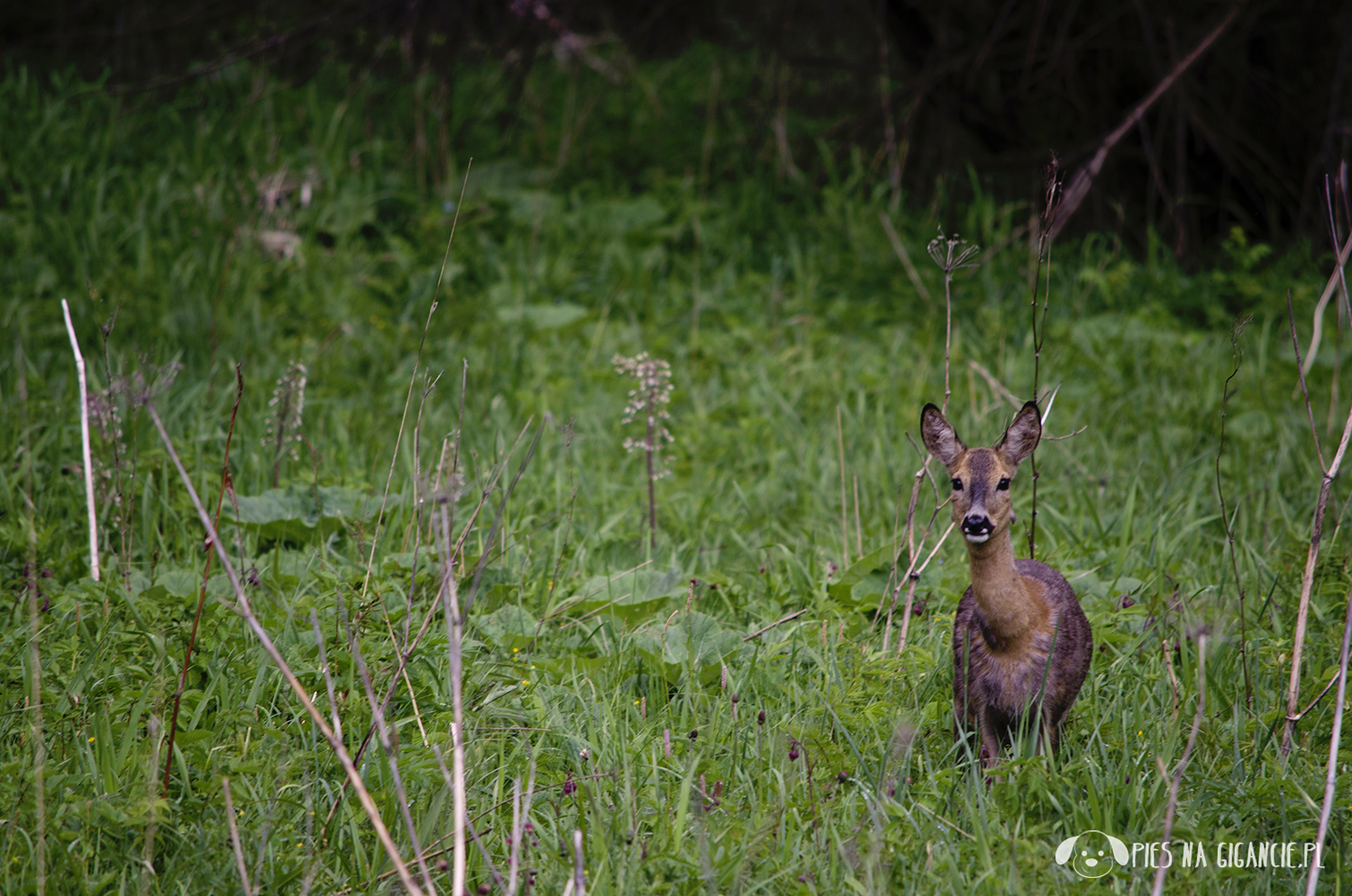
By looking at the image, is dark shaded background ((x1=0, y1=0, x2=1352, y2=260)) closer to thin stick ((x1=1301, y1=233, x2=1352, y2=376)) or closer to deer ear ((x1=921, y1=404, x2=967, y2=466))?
thin stick ((x1=1301, y1=233, x2=1352, y2=376))

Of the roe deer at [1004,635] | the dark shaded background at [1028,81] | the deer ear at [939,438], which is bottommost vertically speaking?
the roe deer at [1004,635]

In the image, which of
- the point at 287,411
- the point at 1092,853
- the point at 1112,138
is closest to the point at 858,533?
the point at 1092,853

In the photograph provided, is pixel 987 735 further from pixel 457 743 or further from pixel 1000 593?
pixel 457 743

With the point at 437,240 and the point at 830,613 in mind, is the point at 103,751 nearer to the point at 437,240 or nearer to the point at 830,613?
the point at 830,613

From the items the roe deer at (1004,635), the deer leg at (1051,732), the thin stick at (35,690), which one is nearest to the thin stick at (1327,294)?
the roe deer at (1004,635)

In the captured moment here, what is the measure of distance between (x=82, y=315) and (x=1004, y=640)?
402cm

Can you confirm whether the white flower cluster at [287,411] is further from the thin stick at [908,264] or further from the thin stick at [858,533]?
the thin stick at [908,264]

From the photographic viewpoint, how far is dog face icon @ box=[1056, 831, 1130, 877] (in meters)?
2.23

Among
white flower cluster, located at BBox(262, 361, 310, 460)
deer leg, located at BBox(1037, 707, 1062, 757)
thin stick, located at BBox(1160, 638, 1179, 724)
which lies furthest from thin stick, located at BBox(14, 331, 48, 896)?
thin stick, located at BBox(1160, 638, 1179, 724)

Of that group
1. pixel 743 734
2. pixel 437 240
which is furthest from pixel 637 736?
pixel 437 240

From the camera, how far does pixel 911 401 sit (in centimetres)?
496

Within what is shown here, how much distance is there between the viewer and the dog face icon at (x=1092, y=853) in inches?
87.7

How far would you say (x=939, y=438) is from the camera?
111 inches

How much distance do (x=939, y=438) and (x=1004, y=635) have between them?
48 cm
